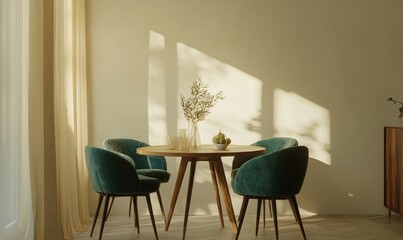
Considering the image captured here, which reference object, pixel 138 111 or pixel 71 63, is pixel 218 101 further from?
pixel 71 63

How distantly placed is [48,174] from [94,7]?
2.46 m

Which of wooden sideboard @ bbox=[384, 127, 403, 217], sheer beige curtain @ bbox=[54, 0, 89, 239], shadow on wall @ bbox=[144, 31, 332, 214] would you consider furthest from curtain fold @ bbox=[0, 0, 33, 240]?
wooden sideboard @ bbox=[384, 127, 403, 217]

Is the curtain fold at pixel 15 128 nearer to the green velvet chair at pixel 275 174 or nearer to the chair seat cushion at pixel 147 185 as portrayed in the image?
the chair seat cushion at pixel 147 185

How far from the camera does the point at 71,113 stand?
187 inches

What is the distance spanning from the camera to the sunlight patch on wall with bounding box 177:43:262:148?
5.48m

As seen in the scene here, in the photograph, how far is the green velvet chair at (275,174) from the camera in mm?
3955

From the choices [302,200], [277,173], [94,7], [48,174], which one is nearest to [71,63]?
[94,7]

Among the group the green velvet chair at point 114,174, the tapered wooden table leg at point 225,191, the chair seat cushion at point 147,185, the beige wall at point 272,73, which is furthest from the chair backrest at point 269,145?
the green velvet chair at point 114,174

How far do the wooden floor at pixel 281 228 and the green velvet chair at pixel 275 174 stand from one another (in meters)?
0.57

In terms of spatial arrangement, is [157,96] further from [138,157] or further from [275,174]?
[275,174]

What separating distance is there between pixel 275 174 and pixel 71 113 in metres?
1.98

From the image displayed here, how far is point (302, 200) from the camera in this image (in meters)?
5.48

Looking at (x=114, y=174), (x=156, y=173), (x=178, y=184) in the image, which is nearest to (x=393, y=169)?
(x=178, y=184)

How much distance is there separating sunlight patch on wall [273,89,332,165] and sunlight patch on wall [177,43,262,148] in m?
0.22
